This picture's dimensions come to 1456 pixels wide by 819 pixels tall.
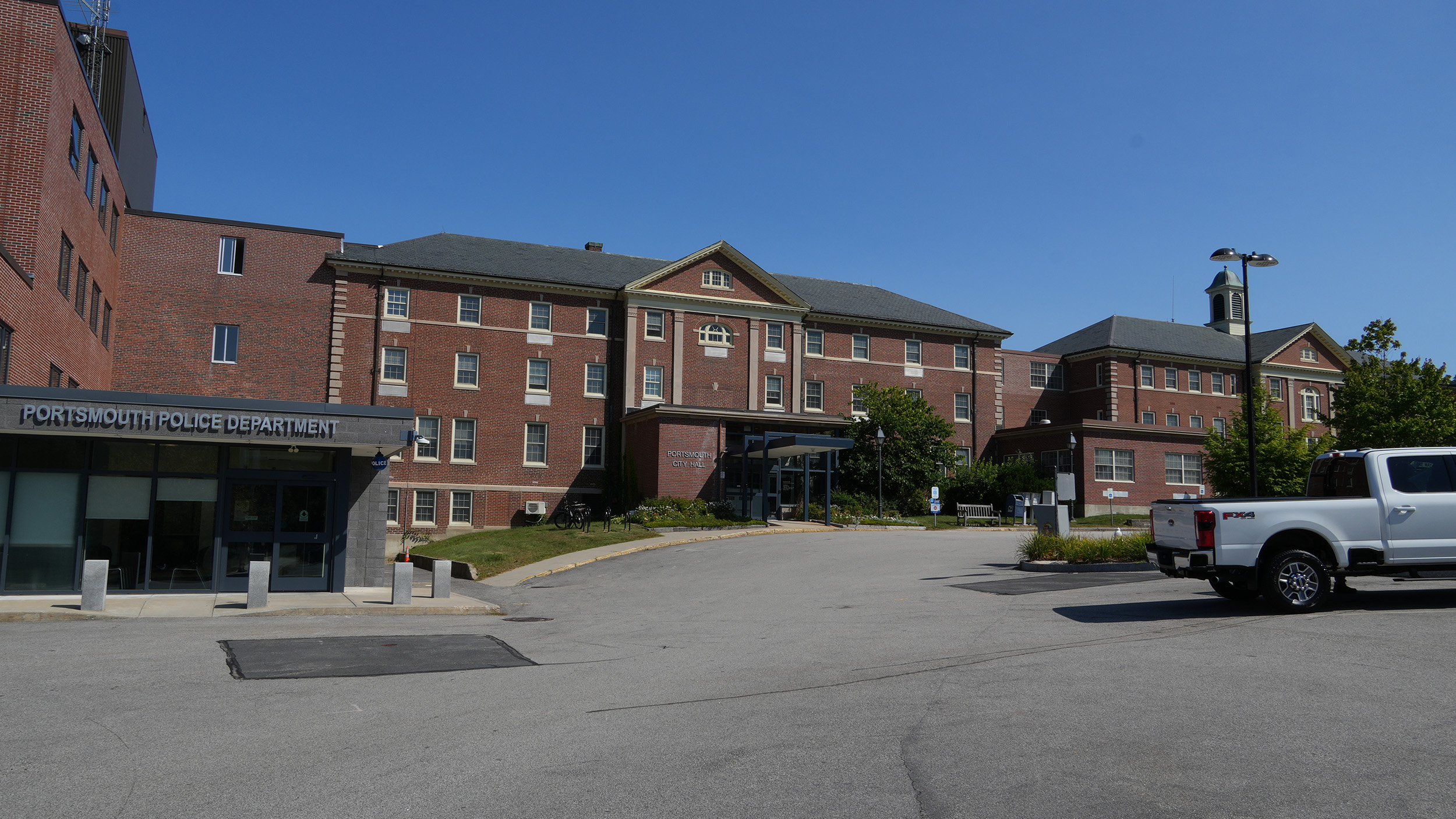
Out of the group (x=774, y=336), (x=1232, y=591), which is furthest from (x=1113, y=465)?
(x=1232, y=591)

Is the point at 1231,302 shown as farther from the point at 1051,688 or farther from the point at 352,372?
the point at 1051,688

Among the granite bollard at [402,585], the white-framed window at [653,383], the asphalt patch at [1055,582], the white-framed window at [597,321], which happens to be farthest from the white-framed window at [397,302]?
the asphalt patch at [1055,582]

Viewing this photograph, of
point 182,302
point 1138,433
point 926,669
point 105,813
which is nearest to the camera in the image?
point 105,813

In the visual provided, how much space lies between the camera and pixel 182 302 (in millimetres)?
37938

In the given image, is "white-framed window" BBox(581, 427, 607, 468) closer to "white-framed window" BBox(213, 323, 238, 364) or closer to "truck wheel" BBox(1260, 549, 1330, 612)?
"white-framed window" BBox(213, 323, 238, 364)

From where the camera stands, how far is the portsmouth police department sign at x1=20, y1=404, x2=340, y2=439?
1730cm

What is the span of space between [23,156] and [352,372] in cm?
1655

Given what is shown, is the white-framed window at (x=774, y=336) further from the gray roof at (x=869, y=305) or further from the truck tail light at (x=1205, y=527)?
the truck tail light at (x=1205, y=527)

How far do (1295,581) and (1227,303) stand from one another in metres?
57.8

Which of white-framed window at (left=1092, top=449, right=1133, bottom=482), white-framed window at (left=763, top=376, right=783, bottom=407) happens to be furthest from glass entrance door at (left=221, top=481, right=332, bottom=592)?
white-framed window at (left=1092, top=449, right=1133, bottom=482)

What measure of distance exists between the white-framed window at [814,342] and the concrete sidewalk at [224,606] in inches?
1155

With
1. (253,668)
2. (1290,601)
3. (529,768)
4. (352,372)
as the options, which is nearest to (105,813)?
(529,768)

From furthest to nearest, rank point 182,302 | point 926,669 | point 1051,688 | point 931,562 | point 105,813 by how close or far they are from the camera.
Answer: point 182,302 < point 931,562 < point 926,669 < point 1051,688 < point 105,813

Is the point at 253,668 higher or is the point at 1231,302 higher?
the point at 1231,302
